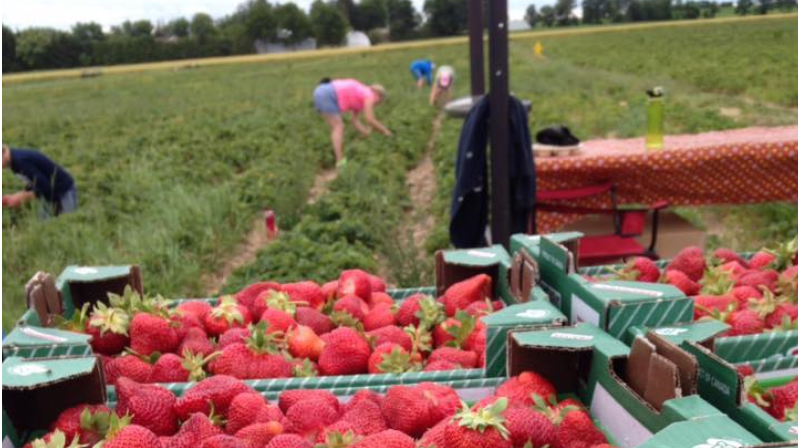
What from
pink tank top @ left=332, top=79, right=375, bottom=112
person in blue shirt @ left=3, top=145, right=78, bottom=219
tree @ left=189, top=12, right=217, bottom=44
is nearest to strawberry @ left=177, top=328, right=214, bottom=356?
person in blue shirt @ left=3, top=145, right=78, bottom=219

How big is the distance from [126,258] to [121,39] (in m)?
64.6

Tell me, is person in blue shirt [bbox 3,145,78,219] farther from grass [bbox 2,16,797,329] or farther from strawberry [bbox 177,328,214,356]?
strawberry [bbox 177,328,214,356]

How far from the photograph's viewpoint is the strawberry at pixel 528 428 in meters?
1.47

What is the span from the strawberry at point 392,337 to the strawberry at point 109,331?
Answer: 666 mm

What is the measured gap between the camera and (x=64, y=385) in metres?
1.67

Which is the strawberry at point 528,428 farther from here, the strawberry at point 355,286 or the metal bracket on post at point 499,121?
the metal bracket on post at point 499,121

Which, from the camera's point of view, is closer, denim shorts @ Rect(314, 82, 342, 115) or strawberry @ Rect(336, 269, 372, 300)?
strawberry @ Rect(336, 269, 372, 300)

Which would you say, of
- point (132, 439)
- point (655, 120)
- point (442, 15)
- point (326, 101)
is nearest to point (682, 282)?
point (132, 439)

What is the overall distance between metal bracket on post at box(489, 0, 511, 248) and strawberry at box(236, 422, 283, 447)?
249 cm

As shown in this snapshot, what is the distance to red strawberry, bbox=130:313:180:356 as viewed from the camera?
207cm

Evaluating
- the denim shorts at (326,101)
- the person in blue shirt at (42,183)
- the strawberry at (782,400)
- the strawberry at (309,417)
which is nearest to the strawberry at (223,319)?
the strawberry at (309,417)

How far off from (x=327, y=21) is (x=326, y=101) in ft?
184

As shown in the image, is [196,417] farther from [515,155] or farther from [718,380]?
[515,155]

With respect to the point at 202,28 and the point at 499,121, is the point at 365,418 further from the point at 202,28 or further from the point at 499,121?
the point at 202,28
